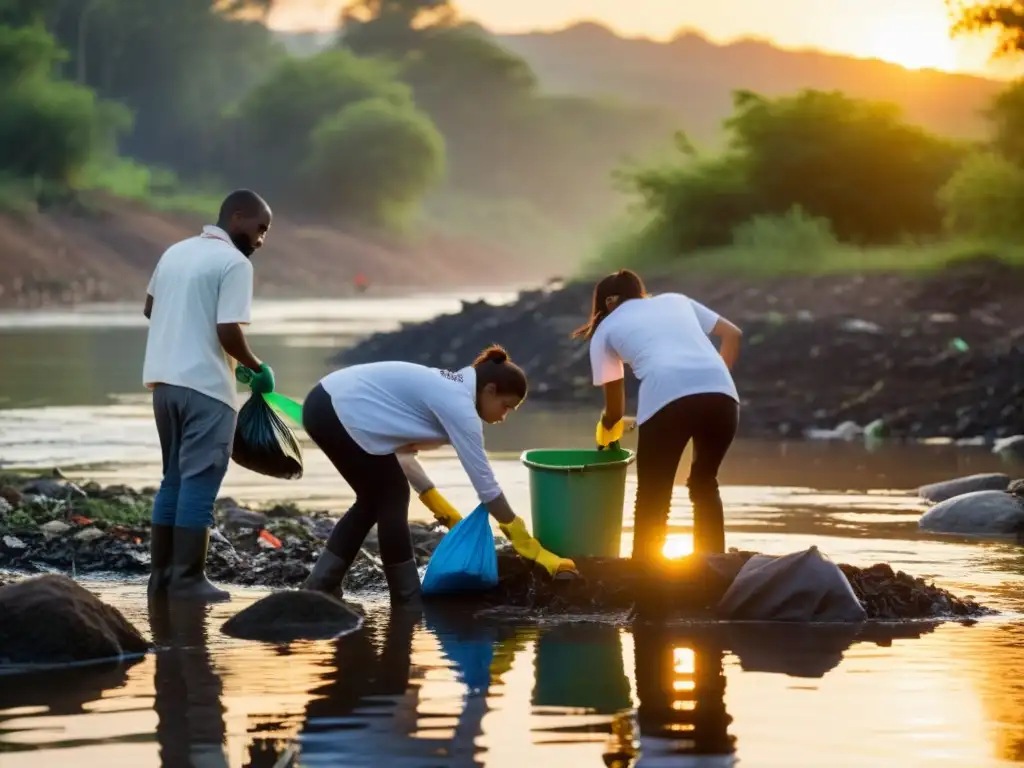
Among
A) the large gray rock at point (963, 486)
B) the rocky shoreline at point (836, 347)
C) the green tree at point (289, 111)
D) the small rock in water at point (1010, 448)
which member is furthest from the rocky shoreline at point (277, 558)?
the green tree at point (289, 111)

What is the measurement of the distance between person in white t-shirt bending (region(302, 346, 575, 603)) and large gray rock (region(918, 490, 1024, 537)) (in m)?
4.24

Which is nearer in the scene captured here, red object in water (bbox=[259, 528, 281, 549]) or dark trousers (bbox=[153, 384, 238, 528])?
dark trousers (bbox=[153, 384, 238, 528])

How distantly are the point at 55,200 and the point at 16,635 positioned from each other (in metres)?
70.8

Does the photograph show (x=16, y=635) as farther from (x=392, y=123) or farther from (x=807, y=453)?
(x=392, y=123)

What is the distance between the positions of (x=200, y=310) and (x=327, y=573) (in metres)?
1.39

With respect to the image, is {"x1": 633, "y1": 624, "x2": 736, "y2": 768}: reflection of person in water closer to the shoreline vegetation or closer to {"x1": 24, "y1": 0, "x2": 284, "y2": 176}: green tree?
the shoreline vegetation

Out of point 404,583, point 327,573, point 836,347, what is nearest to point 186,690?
point 327,573

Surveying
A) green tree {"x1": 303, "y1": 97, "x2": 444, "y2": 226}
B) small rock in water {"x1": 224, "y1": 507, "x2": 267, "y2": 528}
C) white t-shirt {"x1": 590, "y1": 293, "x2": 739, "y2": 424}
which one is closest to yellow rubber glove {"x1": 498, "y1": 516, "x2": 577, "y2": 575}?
white t-shirt {"x1": 590, "y1": 293, "x2": 739, "y2": 424}

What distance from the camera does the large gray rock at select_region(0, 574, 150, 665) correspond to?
825 cm

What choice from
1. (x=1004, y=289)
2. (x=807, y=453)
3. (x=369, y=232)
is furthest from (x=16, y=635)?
(x=369, y=232)

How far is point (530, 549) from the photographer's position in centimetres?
932

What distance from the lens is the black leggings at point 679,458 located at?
9.54m

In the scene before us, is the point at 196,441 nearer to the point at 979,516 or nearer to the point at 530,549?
the point at 530,549

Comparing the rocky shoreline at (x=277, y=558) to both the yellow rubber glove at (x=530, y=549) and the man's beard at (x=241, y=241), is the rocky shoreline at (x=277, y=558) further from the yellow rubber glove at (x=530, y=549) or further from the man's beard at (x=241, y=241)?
the man's beard at (x=241, y=241)
